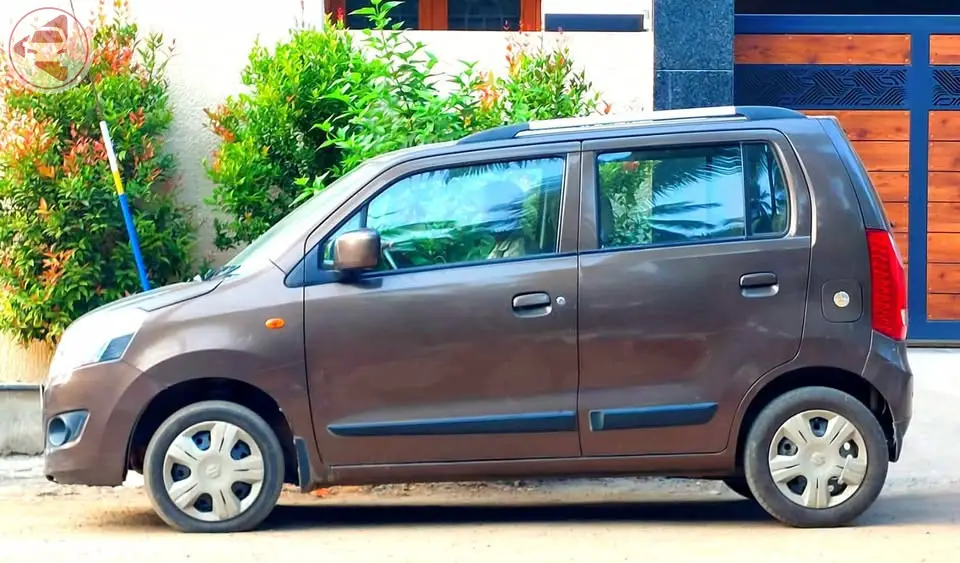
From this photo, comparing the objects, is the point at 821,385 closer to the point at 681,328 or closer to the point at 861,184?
the point at 681,328

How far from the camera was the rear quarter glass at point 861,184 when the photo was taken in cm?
650

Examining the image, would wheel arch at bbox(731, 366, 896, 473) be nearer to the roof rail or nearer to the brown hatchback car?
the brown hatchback car

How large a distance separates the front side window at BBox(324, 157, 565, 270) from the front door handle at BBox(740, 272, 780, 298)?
0.89 m

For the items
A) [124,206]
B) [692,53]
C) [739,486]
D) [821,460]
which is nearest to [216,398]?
[124,206]

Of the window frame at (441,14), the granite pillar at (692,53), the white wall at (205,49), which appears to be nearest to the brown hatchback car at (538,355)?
the white wall at (205,49)

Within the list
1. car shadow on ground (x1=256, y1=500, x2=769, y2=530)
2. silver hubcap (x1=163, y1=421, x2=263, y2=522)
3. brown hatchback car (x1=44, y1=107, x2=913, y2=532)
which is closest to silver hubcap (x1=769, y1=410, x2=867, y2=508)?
brown hatchback car (x1=44, y1=107, x2=913, y2=532)

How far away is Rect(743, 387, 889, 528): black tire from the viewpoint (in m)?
6.43

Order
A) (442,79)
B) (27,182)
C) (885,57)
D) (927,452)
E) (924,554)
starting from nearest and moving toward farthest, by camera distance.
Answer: (924,554)
(927,452)
(27,182)
(442,79)
(885,57)

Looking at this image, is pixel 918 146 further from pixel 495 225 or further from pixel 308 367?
→ pixel 308 367

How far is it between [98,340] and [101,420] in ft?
1.23

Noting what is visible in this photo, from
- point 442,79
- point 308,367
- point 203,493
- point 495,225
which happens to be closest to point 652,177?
point 495,225

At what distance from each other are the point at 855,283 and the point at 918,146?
478 centimetres

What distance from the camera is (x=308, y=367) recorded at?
6379 mm

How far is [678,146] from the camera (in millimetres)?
6578
